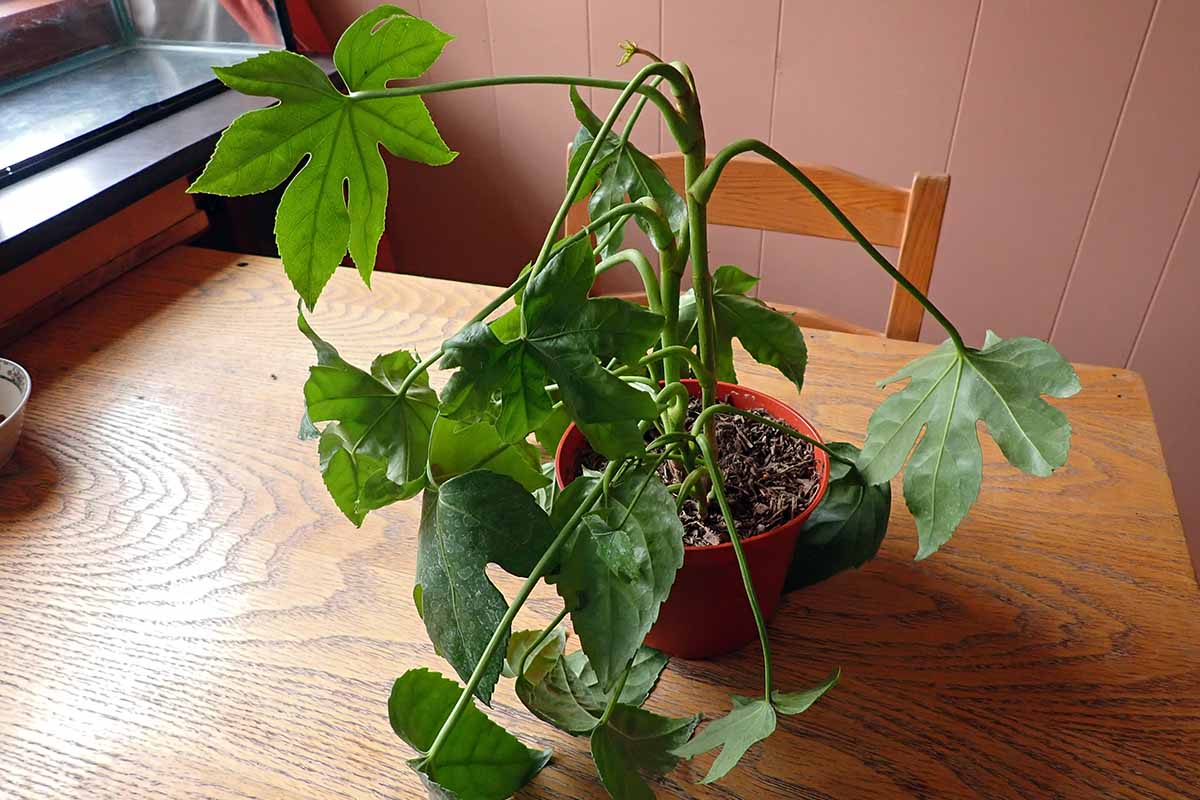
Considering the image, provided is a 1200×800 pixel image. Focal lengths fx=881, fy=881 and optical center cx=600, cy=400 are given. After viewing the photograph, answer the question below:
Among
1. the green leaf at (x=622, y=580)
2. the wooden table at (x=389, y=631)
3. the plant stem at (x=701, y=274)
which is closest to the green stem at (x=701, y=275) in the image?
the plant stem at (x=701, y=274)

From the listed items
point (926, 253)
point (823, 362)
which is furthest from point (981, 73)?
point (823, 362)

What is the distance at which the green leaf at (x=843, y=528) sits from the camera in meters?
0.61

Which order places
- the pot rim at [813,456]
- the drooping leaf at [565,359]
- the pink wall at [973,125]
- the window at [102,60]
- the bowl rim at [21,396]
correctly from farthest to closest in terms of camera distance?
the pink wall at [973,125], the window at [102,60], the bowl rim at [21,396], the pot rim at [813,456], the drooping leaf at [565,359]

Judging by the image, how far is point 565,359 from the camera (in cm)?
45

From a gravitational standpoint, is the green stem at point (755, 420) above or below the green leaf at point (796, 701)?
above

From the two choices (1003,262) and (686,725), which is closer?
(686,725)

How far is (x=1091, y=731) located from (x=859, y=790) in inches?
6.7

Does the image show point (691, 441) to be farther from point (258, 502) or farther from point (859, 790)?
point (258, 502)

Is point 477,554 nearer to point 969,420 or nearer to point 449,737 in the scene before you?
point 449,737

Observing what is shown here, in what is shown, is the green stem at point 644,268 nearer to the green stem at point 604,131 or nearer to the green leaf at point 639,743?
the green stem at point 604,131

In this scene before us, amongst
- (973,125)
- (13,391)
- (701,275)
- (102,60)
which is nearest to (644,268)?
(701,275)

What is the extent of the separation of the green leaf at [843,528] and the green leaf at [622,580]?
0.53 feet

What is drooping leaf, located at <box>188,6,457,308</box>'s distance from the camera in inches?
18.4

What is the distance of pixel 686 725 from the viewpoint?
53cm
